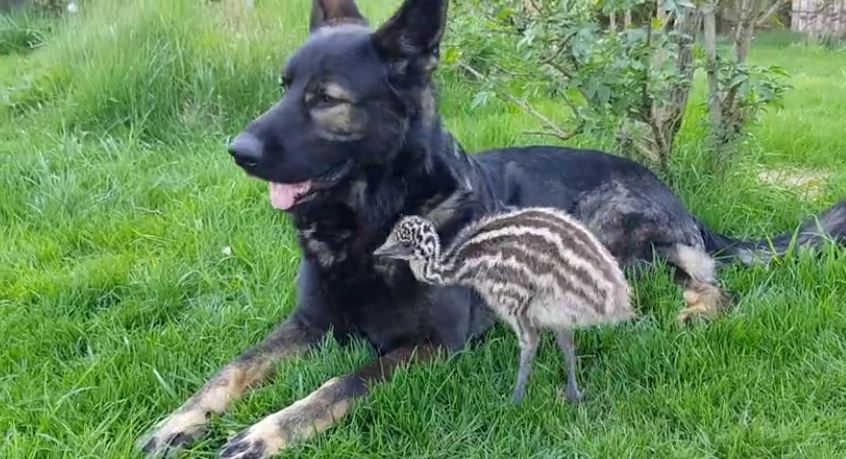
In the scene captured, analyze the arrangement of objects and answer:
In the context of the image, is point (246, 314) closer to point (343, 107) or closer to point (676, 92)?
point (343, 107)

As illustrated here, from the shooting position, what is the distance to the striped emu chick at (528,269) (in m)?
2.76

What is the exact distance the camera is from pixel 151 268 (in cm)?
406

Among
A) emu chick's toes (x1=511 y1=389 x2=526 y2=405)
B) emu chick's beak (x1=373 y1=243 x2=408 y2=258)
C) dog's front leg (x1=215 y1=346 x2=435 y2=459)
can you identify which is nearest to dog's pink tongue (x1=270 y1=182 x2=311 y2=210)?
emu chick's beak (x1=373 y1=243 x2=408 y2=258)

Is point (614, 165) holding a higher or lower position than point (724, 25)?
lower

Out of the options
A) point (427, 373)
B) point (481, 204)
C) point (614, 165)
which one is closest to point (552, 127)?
point (614, 165)

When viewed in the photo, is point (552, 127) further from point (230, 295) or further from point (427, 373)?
point (427, 373)

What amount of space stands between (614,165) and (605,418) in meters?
1.65

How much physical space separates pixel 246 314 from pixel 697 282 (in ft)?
6.08

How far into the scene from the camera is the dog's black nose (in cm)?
290

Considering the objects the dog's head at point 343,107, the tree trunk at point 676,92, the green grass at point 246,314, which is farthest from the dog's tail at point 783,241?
→ the dog's head at point 343,107

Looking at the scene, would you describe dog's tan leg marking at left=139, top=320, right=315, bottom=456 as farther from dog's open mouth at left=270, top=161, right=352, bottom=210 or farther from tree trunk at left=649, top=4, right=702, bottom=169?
tree trunk at left=649, top=4, right=702, bottom=169

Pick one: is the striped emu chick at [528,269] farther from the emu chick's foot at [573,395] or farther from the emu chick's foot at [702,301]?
the emu chick's foot at [702,301]

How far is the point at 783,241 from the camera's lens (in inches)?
160

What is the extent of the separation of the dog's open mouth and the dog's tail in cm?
188
